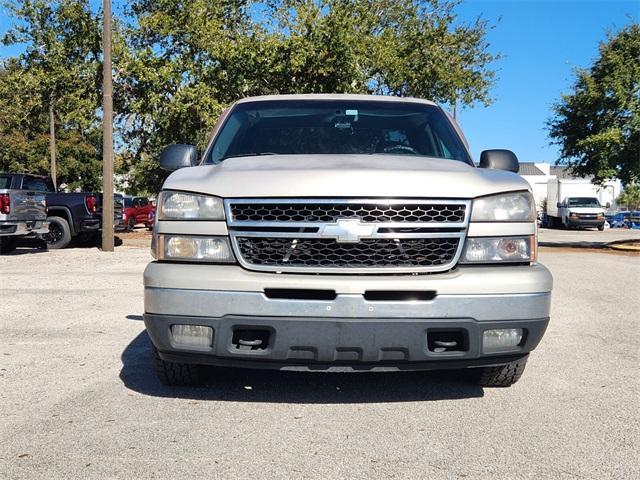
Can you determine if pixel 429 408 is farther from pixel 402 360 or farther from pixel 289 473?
pixel 289 473

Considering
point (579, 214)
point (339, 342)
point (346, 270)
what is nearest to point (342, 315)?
point (339, 342)

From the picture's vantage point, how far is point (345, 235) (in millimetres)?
3625

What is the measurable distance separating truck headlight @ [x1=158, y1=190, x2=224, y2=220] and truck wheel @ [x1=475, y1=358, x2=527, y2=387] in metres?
1.94

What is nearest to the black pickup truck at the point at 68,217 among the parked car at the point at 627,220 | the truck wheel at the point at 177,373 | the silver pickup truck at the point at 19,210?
the silver pickup truck at the point at 19,210

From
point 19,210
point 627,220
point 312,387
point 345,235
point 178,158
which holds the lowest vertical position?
point 627,220

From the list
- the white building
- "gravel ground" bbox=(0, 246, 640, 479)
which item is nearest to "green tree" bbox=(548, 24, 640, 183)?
"gravel ground" bbox=(0, 246, 640, 479)

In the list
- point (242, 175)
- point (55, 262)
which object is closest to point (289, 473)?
point (242, 175)

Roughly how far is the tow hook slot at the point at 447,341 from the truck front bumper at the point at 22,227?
12543 millimetres

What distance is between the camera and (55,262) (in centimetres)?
1363

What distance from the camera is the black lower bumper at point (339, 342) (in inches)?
138

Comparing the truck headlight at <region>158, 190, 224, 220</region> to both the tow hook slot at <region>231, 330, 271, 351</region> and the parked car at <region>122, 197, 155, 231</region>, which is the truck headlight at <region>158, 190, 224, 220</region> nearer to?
the tow hook slot at <region>231, 330, 271, 351</region>

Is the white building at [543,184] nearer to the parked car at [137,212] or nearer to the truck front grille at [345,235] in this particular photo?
the parked car at [137,212]

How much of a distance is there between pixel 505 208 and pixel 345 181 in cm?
91

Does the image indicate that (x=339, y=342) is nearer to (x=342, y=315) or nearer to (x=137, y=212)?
(x=342, y=315)
